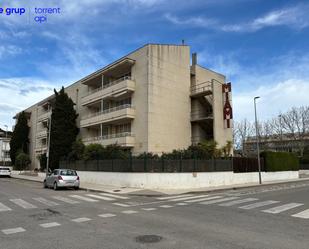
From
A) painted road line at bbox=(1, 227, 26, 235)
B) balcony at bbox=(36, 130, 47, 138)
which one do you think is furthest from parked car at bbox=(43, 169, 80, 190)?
balcony at bbox=(36, 130, 47, 138)

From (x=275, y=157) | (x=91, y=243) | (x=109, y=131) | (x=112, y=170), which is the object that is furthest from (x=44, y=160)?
(x=91, y=243)

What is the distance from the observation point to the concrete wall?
25.0 metres

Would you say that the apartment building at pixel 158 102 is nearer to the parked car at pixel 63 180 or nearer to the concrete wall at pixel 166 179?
the concrete wall at pixel 166 179

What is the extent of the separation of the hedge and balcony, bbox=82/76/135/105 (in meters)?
17.3

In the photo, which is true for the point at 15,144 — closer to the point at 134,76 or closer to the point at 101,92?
the point at 101,92

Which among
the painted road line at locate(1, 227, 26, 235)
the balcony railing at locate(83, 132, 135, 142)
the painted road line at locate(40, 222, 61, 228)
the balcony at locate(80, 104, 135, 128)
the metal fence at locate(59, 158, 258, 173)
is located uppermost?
the balcony at locate(80, 104, 135, 128)

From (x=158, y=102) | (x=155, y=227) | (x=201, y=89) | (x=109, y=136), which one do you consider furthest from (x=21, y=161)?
(x=155, y=227)

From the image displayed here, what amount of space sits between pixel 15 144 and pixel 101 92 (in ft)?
103

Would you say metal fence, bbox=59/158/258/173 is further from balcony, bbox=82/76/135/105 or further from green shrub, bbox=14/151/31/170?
green shrub, bbox=14/151/31/170

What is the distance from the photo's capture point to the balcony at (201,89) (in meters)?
38.5

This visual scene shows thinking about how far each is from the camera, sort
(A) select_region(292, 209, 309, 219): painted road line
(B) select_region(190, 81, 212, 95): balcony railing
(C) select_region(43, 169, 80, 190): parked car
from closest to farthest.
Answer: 1. (A) select_region(292, 209, 309, 219): painted road line
2. (C) select_region(43, 169, 80, 190): parked car
3. (B) select_region(190, 81, 212, 95): balcony railing

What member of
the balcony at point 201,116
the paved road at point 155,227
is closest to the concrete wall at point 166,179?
the balcony at point 201,116

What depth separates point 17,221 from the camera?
10672mm

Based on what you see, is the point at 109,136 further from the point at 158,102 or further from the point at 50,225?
the point at 50,225
